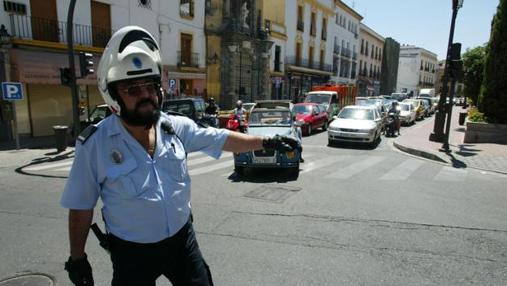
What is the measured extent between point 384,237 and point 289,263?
5.03 ft

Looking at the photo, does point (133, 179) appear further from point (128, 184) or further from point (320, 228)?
point (320, 228)

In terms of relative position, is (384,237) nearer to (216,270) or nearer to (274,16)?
(216,270)

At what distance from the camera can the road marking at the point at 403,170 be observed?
8492mm

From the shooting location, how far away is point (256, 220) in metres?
5.34

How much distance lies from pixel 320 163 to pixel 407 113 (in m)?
15.4

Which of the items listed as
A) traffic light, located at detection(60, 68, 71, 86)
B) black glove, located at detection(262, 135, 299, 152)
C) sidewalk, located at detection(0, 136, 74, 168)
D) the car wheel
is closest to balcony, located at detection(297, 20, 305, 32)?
sidewalk, located at detection(0, 136, 74, 168)

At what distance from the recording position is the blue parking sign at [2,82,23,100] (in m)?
10.6

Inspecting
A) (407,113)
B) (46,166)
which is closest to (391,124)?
(407,113)

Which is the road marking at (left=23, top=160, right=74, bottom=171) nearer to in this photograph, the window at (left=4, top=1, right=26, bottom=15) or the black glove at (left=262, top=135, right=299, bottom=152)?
the window at (left=4, top=1, right=26, bottom=15)

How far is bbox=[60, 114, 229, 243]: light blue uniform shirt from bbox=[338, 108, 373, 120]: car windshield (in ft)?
42.9

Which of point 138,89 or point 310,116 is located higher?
point 138,89

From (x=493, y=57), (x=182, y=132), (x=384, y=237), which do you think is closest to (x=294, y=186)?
(x=384, y=237)

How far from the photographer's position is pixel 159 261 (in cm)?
205

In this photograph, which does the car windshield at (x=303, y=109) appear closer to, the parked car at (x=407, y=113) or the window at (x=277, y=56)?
the parked car at (x=407, y=113)
